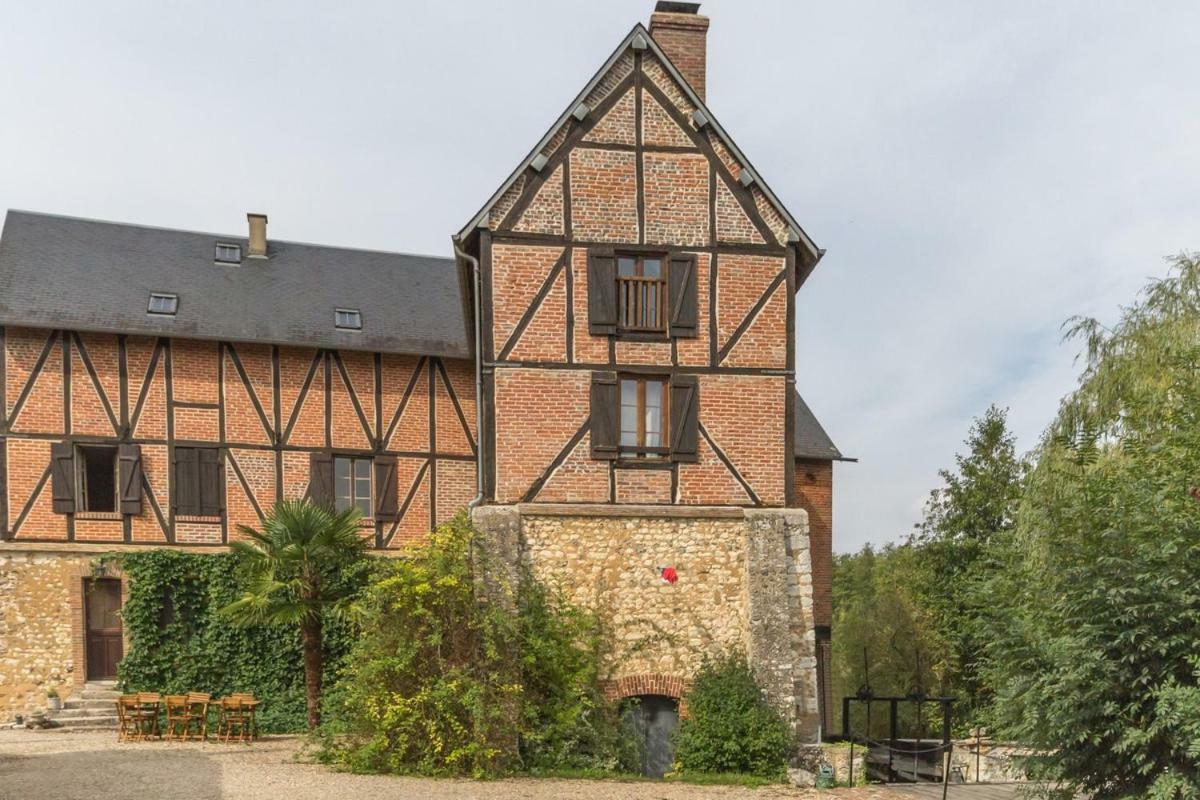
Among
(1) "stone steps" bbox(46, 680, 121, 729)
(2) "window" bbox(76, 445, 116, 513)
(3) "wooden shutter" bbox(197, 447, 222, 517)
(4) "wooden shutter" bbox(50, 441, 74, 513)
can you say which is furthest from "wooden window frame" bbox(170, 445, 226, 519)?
(1) "stone steps" bbox(46, 680, 121, 729)

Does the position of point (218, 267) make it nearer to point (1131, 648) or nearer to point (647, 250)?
point (647, 250)

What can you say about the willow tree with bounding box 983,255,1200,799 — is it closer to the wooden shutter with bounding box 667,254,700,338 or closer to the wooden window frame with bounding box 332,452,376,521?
the wooden shutter with bounding box 667,254,700,338

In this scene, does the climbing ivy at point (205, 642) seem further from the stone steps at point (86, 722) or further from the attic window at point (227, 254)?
the attic window at point (227, 254)

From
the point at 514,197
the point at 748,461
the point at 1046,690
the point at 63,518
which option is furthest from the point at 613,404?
the point at 63,518

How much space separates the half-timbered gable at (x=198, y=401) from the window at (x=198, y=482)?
0.02 metres

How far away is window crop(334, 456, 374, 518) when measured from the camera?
17.6 meters

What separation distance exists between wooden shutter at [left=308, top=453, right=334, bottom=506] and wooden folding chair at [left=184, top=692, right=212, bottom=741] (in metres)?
4.02

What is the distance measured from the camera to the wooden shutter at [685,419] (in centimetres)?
1270

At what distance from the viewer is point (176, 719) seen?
44.2ft

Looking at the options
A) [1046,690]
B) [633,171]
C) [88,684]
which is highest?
[633,171]

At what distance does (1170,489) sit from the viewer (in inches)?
308

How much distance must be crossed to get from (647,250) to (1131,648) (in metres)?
7.47

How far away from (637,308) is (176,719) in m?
8.53

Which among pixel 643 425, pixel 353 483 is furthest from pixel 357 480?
pixel 643 425
